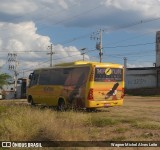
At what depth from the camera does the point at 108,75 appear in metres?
23.6

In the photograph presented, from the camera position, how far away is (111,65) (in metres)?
23.7

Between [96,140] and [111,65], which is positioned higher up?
[111,65]

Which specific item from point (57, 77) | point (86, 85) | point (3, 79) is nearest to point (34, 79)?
point (57, 77)

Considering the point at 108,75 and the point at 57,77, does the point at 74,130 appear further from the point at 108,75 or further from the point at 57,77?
the point at 57,77

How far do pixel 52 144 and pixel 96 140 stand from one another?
1615 mm

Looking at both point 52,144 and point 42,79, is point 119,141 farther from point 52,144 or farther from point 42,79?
point 42,79

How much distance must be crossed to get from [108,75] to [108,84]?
51cm

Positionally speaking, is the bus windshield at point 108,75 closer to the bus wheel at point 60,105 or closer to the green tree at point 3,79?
the bus wheel at point 60,105

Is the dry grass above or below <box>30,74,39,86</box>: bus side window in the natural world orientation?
below

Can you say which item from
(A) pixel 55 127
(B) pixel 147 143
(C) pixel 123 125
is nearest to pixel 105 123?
(C) pixel 123 125

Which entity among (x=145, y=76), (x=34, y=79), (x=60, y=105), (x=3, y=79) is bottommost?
(x=60, y=105)

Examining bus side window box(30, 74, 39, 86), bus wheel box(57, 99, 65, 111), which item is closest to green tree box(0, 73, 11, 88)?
bus side window box(30, 74, 39, 86)

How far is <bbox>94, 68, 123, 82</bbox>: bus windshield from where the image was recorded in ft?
76.0

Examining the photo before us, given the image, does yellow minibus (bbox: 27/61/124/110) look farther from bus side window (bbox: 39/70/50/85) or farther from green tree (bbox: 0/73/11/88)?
green tree (bbox: 0/73/11/88)
